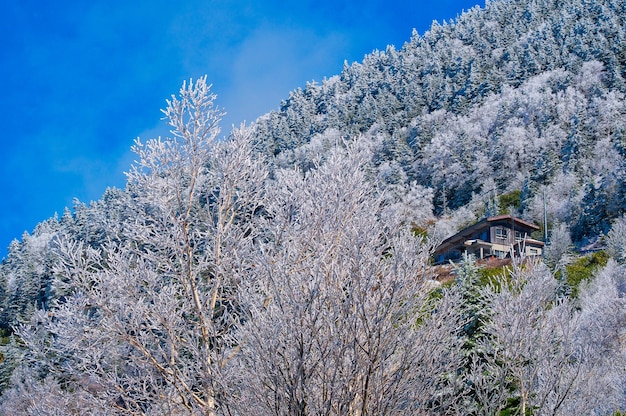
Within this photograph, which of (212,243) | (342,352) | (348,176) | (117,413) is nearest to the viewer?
(342,352)

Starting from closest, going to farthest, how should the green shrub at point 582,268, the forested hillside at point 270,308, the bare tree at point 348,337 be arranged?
the bare tree at point 348,337 → the forested hillside at point 270,308 → the green shrub at point 582,268

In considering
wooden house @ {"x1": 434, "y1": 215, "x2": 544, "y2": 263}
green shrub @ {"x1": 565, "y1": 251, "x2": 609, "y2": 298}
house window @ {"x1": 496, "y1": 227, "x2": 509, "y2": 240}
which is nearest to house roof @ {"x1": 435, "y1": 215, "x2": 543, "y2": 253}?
wooden house @ {"x1": 434, "y1": 215, "x2": 544, "y2": 263}

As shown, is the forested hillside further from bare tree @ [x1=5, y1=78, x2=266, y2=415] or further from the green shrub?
the green shrub

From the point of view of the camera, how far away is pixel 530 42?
292 ft

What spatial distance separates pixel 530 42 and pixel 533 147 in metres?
32.0

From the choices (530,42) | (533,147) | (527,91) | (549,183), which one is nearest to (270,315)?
(549,183)

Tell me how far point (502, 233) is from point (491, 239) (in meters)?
1.15

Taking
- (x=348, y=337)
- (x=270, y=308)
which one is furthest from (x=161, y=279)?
(x=348, y=337)

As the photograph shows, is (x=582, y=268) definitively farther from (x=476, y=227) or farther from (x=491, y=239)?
(x=476, y=227)

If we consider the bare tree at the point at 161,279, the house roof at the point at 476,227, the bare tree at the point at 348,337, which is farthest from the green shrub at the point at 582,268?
the bare tree at the point at 348,337

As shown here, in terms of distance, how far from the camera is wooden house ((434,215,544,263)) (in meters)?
42.3

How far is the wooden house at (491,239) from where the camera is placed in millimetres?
42281

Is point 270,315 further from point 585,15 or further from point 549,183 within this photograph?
point 585,15

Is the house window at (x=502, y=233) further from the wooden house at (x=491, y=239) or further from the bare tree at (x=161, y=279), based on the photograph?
the bare tree at (x=161, y=279)
